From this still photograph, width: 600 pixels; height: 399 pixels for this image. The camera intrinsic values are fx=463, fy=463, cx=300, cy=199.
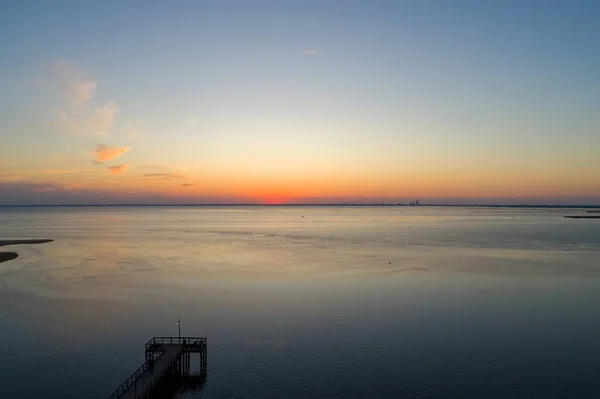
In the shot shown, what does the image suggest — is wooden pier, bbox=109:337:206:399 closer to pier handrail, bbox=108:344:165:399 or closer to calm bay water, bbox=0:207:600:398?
pier handrail, bbox=108:344:165:399

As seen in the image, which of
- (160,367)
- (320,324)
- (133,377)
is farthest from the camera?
(320,324)

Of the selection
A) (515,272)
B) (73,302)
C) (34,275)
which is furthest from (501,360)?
(34,275)

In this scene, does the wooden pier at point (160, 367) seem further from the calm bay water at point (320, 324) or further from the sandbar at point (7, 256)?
the sandbar at point (7, 256)

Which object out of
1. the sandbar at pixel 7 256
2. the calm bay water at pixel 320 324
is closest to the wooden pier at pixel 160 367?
the calm bay water at pixel 320 324

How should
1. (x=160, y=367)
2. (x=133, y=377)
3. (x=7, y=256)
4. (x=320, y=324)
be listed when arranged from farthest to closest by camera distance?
(x=7, y=256) → (x=320, y=324) → (x=160, y=367) → (x=133, y=377)

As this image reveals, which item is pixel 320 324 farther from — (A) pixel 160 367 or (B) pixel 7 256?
(B) pixel 7 256

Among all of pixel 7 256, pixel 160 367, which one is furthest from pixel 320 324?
pixel 7 256
